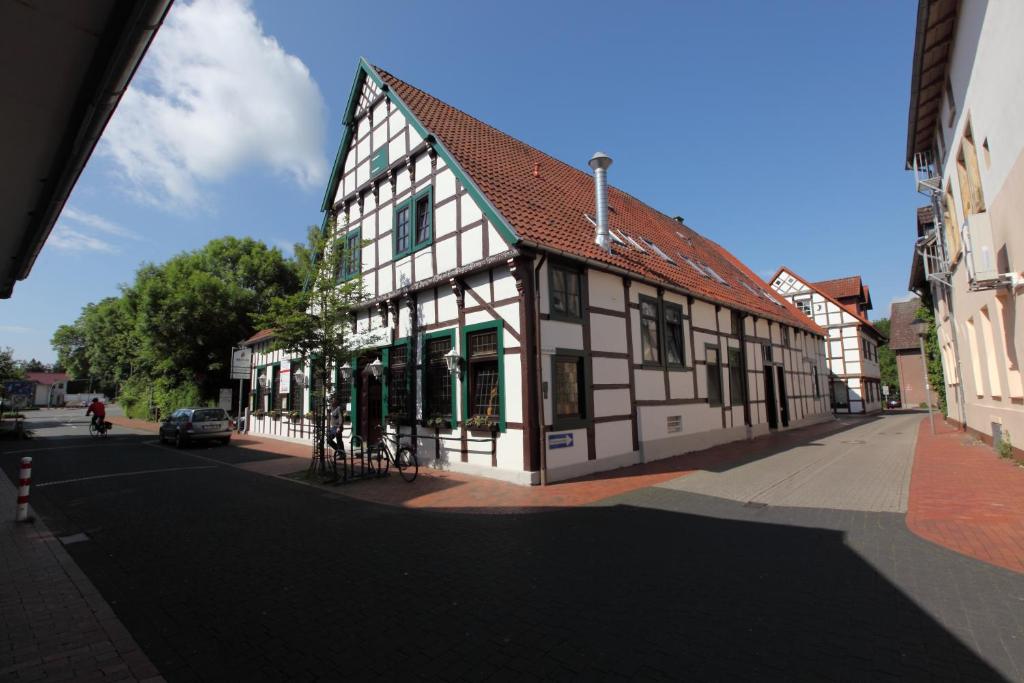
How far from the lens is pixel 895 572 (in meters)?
4.57

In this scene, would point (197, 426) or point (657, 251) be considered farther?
point (197, 426)

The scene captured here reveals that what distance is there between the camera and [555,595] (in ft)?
14.0

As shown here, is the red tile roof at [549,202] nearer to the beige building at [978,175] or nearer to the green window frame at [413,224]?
the green window frame at [413,224]

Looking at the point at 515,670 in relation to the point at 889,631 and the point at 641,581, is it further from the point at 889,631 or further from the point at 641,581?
the point at 889,631

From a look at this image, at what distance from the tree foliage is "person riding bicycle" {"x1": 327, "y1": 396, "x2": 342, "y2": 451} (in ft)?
43.1

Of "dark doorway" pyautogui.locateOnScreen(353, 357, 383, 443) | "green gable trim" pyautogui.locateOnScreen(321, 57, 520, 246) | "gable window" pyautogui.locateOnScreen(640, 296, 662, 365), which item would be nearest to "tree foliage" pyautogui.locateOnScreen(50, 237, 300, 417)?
"green gable trim" pyautogui.locateOnScreen(321, 57, 520, 246)

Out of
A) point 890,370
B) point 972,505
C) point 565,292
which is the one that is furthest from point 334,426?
point 890,370

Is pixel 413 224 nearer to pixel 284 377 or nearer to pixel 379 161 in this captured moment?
pixel 379 161

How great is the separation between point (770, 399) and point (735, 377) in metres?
4.03

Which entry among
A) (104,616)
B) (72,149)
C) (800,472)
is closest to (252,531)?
(104,616)

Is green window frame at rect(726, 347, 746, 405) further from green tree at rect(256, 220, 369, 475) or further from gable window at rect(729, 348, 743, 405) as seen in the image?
green tree at rect(256, 220, 369, 475)

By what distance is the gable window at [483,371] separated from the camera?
1019 centimetres

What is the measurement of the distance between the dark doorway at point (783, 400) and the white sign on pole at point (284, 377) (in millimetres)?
20518

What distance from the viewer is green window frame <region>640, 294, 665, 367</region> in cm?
1269
